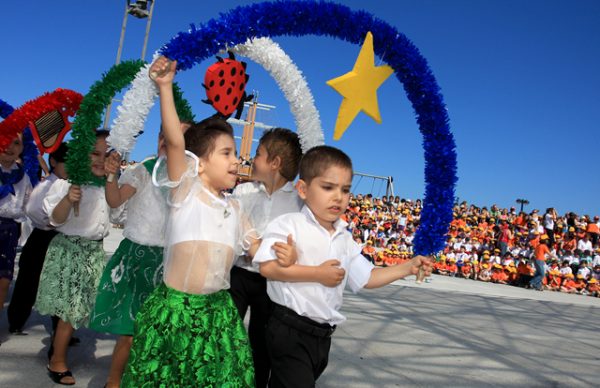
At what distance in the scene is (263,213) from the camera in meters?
3.03

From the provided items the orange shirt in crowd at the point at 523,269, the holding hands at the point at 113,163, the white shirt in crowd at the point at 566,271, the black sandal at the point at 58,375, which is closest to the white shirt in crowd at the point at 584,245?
the white shirt in crowd at the point at 566,271

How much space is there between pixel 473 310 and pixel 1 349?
24.0 ft

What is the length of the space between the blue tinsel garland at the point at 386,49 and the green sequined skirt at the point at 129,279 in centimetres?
116

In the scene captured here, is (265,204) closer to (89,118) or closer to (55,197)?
(89,118)

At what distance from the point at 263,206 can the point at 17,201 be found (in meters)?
2.52

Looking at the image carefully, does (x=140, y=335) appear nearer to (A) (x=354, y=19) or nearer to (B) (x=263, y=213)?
(B) (x=263, y=213)

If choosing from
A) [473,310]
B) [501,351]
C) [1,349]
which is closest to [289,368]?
[1,349]

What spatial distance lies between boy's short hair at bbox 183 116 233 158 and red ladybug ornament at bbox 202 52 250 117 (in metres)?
0.59

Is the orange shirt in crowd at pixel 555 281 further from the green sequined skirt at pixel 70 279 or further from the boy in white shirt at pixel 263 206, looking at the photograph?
the green sequined skirt at pixel 70 279

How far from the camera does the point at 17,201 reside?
4.27 meters

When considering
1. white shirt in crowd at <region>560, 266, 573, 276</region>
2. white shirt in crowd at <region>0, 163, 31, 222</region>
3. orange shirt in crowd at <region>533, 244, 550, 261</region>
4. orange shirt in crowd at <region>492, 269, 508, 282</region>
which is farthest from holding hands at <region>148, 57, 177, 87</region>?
white shirt in crowd at <region>560, 266, 573, 276</region>

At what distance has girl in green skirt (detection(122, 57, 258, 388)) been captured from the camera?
2045 mm

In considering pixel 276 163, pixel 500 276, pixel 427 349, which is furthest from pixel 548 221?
pixel 276 163

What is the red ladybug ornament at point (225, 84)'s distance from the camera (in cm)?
301
